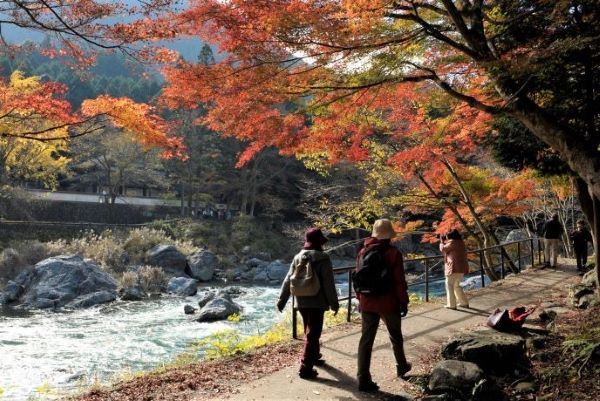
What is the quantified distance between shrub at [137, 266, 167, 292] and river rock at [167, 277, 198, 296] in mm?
393

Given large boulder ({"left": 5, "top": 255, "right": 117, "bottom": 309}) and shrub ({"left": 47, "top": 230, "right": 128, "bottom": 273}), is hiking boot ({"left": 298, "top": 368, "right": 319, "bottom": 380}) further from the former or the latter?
shrub ({"left": 47, "top": 230, "right": 128, "bottom": 273})

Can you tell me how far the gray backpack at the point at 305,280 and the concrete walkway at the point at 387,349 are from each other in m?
0.91

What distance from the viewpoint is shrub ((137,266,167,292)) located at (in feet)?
72.0

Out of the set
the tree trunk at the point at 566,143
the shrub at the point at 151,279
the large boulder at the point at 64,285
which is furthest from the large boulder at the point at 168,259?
the tree trunk at the point at 566,143

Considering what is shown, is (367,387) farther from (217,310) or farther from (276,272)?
(276,272)

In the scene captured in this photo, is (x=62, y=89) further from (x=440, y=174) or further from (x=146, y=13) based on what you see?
(x=440, y=174)

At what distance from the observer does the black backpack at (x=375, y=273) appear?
4289 mm

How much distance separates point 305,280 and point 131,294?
56.8ft

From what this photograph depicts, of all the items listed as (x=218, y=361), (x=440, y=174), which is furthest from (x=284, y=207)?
(x=218, y=361)

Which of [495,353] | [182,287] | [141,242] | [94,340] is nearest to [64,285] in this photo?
[182,287]

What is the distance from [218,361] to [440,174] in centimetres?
871

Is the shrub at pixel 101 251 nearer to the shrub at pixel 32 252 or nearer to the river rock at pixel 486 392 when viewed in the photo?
the shrub at pixel 32 252

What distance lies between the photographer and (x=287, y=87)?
704cm

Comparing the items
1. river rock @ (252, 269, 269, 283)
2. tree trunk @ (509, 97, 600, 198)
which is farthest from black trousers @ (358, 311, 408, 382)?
river rock @ (252, 269, 269, 283)
